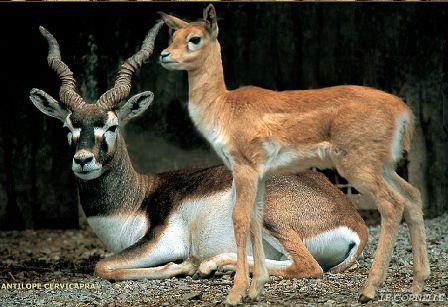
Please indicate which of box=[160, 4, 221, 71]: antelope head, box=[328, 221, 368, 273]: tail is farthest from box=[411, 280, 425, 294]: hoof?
box=[160, 4, 221, 71]: antelope head

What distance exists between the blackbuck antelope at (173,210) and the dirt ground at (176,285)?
27 cm

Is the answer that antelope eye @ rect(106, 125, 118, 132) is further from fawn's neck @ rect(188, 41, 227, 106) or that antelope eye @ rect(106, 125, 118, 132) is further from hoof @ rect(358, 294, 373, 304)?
hoof @ rect(358, 294, 373, 304)

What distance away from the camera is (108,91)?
10.0 m

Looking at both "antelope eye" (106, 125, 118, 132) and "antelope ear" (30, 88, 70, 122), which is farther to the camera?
"antelope ear" (30, 88, 70, 122)

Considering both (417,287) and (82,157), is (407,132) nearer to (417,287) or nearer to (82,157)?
(417,287)

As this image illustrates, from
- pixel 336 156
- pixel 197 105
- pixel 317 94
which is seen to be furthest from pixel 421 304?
pixel 197 105

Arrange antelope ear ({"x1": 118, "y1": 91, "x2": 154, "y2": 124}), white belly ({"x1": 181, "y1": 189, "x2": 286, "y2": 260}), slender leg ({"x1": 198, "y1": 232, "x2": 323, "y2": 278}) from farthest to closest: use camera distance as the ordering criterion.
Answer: antelope ear ({"x1": 118, "y1": 91, "x2": 154, "y2": 124})
white belly ({"x1": 181, "y1": 189, "x2": 286, "y2": 260})
slender leg ({"x1": 198, "y1": 232, "x2": 323, "y2": 278})

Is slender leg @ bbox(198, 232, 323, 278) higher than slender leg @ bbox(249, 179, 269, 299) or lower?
lower

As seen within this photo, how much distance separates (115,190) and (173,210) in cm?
68

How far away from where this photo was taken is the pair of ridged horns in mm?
9859

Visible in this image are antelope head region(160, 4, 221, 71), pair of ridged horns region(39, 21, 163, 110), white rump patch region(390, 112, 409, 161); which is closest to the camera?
white rump patch region(390, 112, 409, 161)

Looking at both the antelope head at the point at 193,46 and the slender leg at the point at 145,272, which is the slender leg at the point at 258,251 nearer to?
the antelope head at the point at 193,46

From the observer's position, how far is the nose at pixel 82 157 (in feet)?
30.2

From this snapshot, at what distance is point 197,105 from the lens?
8.09 metres
